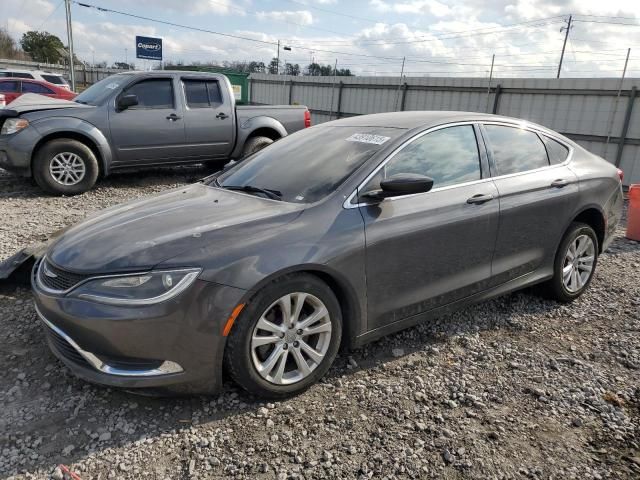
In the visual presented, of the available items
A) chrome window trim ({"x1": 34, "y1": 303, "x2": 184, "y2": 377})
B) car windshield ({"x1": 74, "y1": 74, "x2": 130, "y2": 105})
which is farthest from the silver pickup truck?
chrome window trim ({"x1": 34, "y1": 303, "x2": 184, "y2": 377})

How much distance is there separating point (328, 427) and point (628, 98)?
10.4m

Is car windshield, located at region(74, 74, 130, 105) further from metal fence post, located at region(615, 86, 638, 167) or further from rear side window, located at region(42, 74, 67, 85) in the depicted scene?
rear side window, located at region(42, 74, 67, 85)

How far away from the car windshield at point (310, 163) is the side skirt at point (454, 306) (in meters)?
0.91

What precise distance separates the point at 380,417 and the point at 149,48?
24304 mm

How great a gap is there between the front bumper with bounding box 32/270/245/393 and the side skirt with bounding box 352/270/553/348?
0.93 meters

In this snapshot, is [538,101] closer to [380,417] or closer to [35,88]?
[380,417]

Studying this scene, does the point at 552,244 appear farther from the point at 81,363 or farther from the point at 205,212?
the point at 81,363

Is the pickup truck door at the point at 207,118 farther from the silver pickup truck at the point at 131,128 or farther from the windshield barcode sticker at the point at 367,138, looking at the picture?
the windshield barcode sticker at the point at 367,138

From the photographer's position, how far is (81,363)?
2574mm

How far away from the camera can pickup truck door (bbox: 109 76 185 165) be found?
303 inches

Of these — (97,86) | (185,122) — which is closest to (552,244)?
(185,122)

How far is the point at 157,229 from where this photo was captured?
9.05 ft

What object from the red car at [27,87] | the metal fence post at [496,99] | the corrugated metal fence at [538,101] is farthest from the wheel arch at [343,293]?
the red car at [27,87]

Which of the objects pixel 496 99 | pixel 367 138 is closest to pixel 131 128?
pixel 367 138
